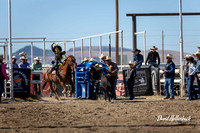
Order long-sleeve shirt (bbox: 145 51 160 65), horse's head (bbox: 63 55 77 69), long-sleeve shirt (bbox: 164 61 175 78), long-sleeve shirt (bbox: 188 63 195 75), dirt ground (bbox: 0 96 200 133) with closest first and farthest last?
dirt ground (bbox: 0 96 200 133) < long-sleeve shirt (bbox: 188 63 195 75) < long-sleeve shirt (bbox: 164 61 175 78) < horse's head (bbox: 63 55 77 69) < long-sleeve shirt (bbox: 145 51 160 65)

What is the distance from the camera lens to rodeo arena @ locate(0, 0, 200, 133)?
9.48 meters

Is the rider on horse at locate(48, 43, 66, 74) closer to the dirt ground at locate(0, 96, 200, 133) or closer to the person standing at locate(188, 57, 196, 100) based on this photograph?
the person standing at locate(188, 57, 196, 100)

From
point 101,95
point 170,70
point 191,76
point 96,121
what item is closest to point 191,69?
point 191,76

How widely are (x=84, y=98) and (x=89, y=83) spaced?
2.81ft

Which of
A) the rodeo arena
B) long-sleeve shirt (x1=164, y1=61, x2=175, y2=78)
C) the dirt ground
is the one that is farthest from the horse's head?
the dirt ground

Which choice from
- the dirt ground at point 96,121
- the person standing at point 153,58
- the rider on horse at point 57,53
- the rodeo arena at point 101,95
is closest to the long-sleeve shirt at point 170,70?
the rodeo arena at point 101,95

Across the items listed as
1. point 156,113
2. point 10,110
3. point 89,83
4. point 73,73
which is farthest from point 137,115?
point 73,73

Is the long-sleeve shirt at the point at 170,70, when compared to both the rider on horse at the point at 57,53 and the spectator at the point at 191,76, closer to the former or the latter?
the spectator at the point at 191,76

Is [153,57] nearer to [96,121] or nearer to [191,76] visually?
[191,76]

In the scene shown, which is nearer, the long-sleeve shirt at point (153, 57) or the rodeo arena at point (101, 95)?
the rodeo arena at point (101, 95)

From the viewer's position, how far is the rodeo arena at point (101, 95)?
9477 mm

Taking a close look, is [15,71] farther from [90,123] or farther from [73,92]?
[90,123]

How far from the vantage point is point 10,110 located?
12.9 meters

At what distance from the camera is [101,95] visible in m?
18.2
